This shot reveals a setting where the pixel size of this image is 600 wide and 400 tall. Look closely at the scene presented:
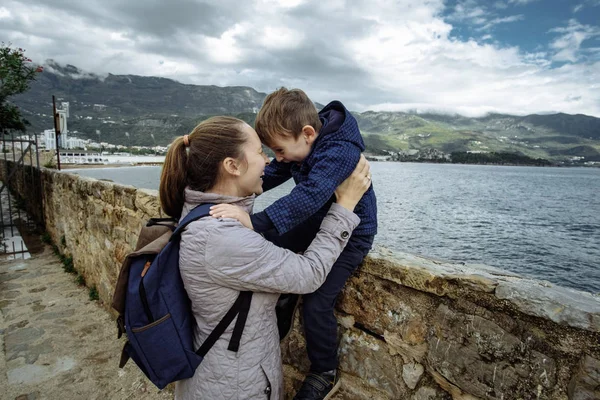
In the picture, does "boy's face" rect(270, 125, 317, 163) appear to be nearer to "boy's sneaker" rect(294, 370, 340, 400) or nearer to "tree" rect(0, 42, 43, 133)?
"boy's sneaker" rect(294, 370, 340, 400)

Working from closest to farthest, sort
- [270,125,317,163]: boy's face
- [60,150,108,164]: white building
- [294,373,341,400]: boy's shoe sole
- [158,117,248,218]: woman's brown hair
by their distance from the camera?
1. [158,117,248,218]: woman's brown hair
2. [294,373,341,400]: boy's shoe sole
3. [270,125,317,163]: boy's face
4. [60,150,108,164]: white building

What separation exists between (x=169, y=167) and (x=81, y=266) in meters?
5.73

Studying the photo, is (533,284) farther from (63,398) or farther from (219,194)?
(63,398)

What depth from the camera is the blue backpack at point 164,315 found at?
1384 millimetres

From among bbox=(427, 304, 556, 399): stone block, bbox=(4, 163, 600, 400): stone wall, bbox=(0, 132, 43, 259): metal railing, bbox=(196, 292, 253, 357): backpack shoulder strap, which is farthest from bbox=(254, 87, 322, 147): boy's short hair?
bbox=(0, 132, 43, 259): metal railing

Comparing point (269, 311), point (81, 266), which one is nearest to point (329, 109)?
point (269, 311)

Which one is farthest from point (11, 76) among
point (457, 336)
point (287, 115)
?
point (457, 336)

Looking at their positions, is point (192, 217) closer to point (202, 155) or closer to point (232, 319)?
point (202, 155)

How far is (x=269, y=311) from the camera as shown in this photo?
1.54 m

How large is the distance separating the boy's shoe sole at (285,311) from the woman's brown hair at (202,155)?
2.21ft

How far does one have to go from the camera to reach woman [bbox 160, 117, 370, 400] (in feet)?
4.35

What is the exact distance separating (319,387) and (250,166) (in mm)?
1148

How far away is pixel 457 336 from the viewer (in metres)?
1.51

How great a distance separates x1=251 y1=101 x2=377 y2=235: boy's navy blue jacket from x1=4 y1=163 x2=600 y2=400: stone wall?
0.32m
